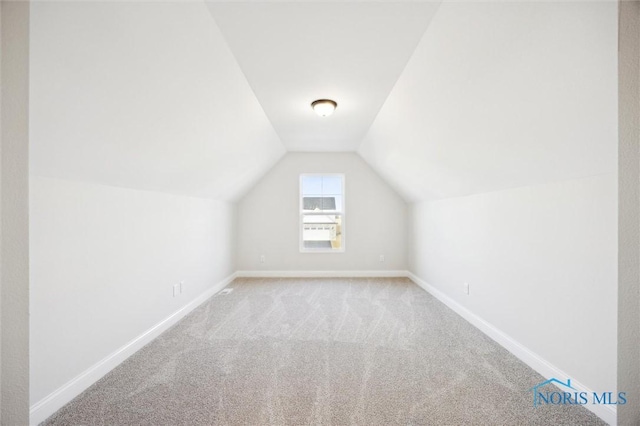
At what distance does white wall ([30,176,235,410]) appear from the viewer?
1.59 metres

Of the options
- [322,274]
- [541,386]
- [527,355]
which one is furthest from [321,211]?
[541,386]

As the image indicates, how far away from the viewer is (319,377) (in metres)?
1.99

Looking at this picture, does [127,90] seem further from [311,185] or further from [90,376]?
[311,185]

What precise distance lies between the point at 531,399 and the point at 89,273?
115 inches

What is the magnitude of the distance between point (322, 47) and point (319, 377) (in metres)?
2.26

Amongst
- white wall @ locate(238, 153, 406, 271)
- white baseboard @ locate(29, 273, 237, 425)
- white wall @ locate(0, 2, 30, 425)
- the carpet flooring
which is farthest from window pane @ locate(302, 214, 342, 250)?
white wall @ locate(0, 2, 30, 425)

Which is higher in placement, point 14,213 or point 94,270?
point 14,213

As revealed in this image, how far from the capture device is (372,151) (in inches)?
173

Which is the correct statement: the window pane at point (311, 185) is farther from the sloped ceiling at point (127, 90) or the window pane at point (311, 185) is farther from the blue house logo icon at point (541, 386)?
the blue house logo icon at point (541, 386)

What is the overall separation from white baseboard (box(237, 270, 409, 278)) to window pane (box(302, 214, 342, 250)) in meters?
0.49

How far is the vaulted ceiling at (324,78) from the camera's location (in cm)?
125

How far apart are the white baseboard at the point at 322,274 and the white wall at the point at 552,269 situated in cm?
203

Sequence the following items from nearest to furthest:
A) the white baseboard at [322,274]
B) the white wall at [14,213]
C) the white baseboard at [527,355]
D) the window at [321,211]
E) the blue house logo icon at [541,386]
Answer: the white wall at [14,213] → the white baseboard at [527,355] → the blue house logo icon at [541,386] → the white baseboard at [322,274] → the window at [321,211]

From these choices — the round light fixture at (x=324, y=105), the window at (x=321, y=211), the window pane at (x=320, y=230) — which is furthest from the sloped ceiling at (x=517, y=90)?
the window pane at (x=320, y=230)
